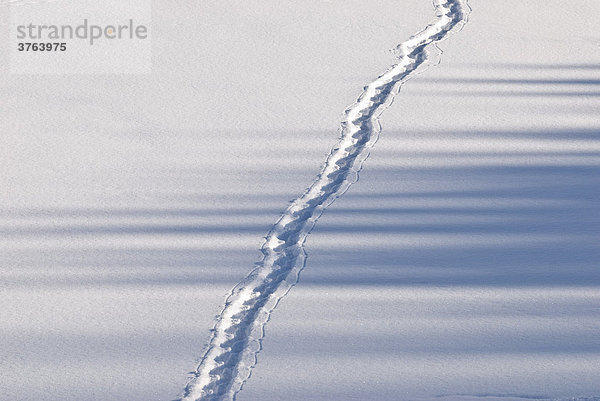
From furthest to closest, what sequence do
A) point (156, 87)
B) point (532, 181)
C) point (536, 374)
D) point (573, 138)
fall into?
point (156, 87)
point (573, 138)
point (532, 181)
point (536, 374)

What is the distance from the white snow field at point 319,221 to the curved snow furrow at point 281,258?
1.0 inches

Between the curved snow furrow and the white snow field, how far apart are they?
26 mm

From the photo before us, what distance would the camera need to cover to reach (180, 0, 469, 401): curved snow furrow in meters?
2.52

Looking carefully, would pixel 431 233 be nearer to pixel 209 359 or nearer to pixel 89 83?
pixel 209 359

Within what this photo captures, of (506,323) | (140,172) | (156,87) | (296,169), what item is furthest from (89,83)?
(506,323)

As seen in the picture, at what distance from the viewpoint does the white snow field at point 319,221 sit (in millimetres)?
2545

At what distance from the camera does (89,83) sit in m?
4.61

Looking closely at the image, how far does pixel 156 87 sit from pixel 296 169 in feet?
3.82

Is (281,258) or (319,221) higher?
(319,221)

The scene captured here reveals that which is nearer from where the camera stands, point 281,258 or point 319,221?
point 281,258

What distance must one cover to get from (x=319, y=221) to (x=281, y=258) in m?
0.29

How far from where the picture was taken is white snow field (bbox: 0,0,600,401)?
2.54m

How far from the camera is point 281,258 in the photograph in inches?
122

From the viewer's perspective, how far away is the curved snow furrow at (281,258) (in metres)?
2.52
